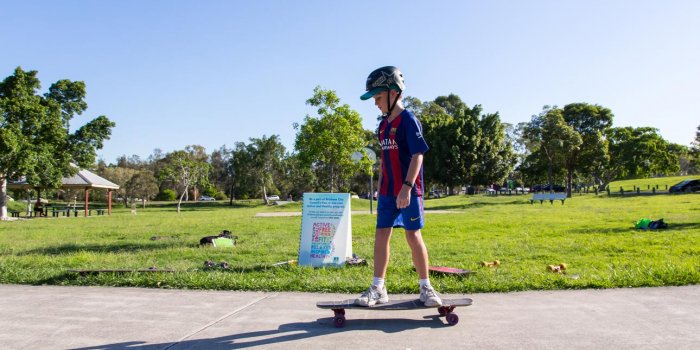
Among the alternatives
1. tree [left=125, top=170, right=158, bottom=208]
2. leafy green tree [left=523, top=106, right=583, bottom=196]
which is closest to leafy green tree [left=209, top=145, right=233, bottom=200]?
tree [left=125, top=170, right=158, bottom=208]

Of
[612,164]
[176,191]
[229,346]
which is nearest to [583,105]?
[612,164]

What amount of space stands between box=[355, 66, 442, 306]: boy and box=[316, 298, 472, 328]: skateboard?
77 millimetres

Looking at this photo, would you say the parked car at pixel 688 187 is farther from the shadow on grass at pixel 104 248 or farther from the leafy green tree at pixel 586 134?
the shadow on grass at pixel 104 248

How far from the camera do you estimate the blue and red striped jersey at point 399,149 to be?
4.11 metres

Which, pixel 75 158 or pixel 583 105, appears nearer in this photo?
pixel 75 158

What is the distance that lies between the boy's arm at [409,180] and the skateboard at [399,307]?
2.58 ft

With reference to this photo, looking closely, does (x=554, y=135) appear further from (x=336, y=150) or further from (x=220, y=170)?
(x=220, y=170)

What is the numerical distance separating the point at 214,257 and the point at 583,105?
51.8 m

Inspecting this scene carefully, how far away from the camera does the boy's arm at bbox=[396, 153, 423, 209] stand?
3930 millimetres

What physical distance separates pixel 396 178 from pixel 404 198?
0.28 metres

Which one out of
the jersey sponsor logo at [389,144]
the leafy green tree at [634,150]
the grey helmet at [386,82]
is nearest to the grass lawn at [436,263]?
the jersey sponsor logo at [389,144]

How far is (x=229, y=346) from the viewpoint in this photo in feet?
10.9

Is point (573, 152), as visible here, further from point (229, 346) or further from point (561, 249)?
point (229, 346)

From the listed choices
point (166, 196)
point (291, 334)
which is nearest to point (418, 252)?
point (291, 334)
